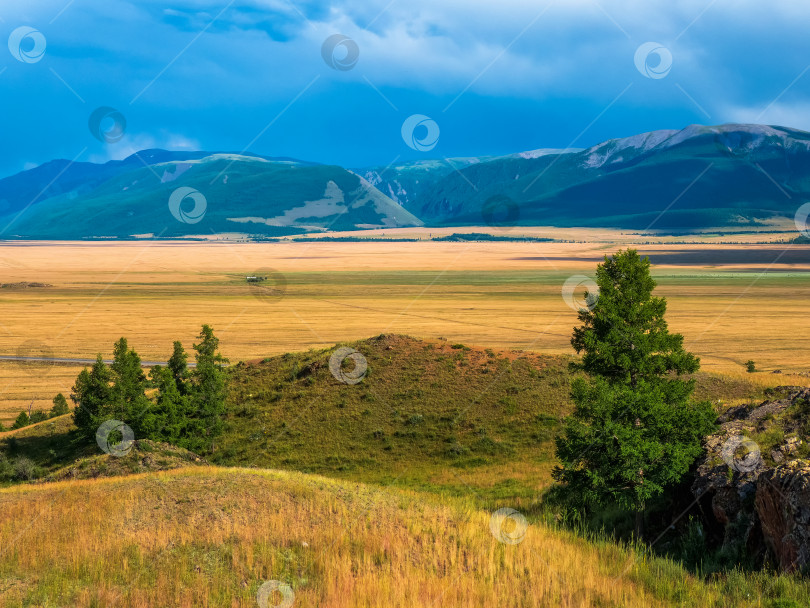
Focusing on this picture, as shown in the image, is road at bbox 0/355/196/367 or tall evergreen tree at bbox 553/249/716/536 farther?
road at bbox 0/355/196/367

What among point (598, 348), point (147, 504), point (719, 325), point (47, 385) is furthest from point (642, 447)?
point (719, 325)

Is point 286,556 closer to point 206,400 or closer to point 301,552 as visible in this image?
point 301,552

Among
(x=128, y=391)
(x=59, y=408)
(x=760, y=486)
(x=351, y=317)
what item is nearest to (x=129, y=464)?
(x=128, y=391)

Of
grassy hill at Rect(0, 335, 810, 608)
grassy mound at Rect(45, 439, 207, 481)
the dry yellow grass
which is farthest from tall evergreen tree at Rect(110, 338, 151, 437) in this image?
the dry yellow grass

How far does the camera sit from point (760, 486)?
50.9 ft

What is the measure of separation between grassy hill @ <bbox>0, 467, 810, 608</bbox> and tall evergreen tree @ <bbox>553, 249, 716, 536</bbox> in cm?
381

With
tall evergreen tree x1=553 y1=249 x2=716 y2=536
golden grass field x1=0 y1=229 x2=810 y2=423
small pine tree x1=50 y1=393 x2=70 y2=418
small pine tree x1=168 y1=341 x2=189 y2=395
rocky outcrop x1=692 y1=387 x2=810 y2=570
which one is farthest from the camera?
golden grass field x1=0 y1=229 x2=810 y2=423

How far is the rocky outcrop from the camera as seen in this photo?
14.0m

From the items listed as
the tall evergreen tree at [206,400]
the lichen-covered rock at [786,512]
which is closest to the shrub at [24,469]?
the tall evergreen tree at [206,400]

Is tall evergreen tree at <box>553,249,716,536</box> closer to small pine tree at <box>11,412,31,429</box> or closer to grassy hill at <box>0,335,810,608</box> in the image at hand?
grassy hill at <box>0,335,810,608</box>

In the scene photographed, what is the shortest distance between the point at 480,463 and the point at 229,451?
1684 centimetres

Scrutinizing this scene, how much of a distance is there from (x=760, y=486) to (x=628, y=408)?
5.57 m

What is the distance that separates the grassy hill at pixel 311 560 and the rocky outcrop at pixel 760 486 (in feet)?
5.51

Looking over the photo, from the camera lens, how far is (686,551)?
672 inches
